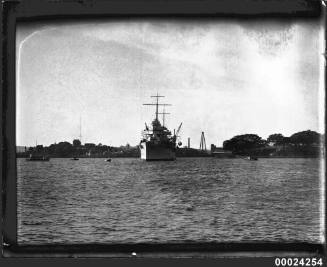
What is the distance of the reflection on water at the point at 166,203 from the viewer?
25.5 ft

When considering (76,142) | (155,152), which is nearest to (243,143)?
(155,152)

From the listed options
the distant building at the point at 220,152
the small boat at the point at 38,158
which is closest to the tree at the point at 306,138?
the distant building at the point at 220,152

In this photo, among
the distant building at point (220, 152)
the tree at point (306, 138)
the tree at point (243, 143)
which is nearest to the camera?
the tree at point (306, 138)

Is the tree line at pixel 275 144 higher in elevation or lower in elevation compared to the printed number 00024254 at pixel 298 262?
higher

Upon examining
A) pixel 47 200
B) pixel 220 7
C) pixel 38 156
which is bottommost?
pixel 47 200

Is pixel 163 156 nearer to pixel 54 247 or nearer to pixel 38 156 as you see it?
pixel 38 156

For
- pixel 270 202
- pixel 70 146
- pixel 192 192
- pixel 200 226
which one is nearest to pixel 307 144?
pixel 270 202

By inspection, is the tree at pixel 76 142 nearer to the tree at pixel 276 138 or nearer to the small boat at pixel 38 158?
the small boat at pixel 38 158

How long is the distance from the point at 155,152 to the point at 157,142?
22cm

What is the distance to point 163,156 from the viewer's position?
35.3 ft

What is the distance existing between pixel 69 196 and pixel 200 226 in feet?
6.52

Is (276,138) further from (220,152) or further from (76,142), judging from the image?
(76,142)

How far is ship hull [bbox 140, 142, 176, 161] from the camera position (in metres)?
9.17

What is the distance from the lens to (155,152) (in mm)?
9773
